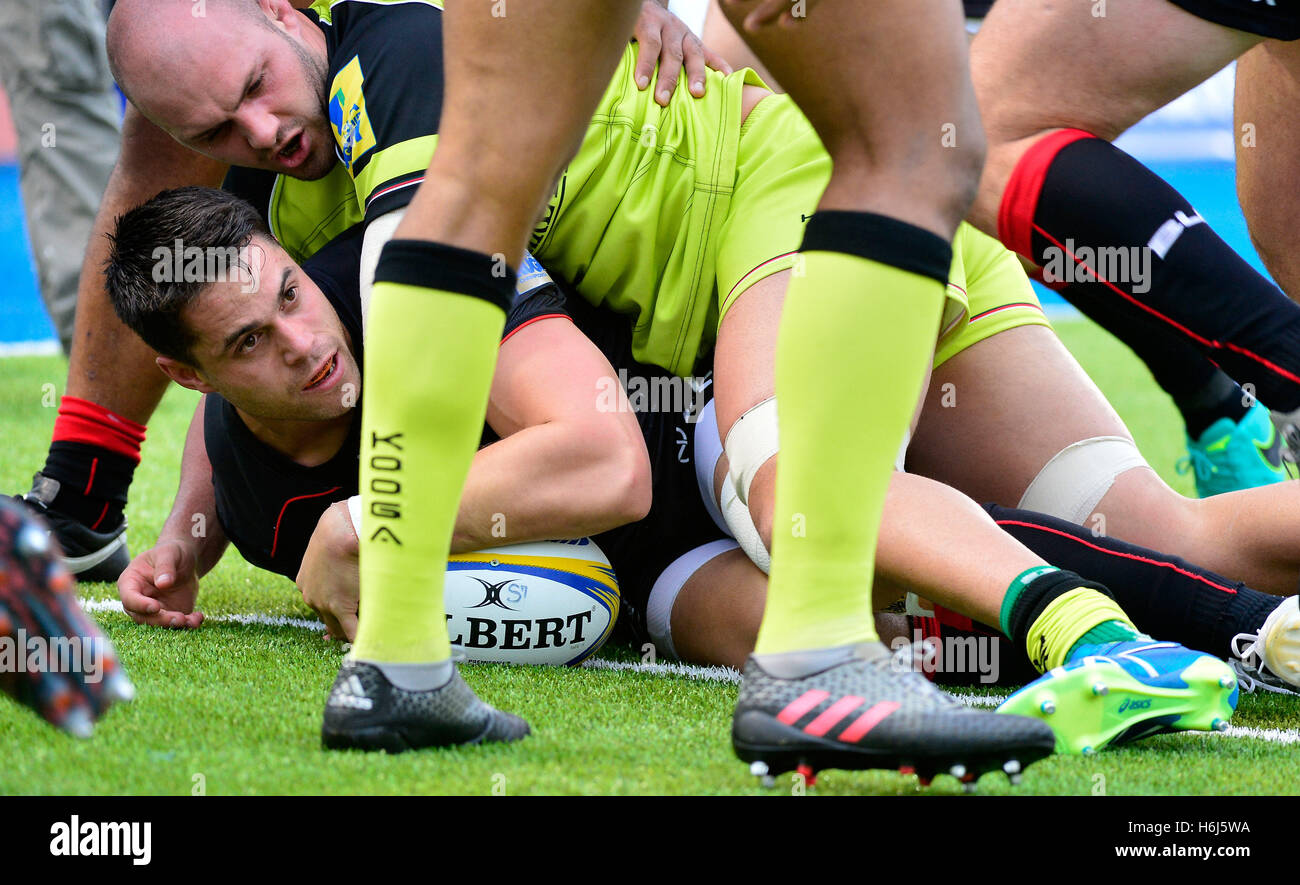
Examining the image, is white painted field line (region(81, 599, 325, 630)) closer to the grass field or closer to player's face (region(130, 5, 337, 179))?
the grass field

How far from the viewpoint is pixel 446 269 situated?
1.57 metres

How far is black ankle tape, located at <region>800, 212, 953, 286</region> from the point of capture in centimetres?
146

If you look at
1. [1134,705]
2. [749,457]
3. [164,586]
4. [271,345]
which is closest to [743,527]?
[749,457]

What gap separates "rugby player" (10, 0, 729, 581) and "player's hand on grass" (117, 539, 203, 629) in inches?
16.2

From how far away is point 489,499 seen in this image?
2.31 metres

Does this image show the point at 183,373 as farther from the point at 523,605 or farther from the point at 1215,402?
the point at 1215,402

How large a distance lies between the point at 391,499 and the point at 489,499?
718mm

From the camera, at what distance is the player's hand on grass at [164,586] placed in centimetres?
262

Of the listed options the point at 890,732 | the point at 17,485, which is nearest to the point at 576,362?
the point at 890,732

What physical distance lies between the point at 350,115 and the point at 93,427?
1025 mm

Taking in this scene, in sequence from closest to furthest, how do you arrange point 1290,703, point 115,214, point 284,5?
point 1290,703 < point 284,5 < point 115,214

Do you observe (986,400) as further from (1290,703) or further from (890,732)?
(890,732)

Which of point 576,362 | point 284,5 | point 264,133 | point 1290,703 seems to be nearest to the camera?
point 1290,703

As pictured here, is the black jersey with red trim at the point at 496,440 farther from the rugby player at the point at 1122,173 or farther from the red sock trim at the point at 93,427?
the rugby player at the point at 1122,173
